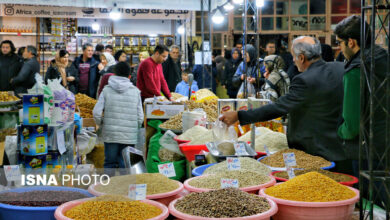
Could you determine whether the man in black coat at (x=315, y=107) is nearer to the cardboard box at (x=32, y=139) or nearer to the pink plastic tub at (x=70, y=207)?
the pink plastic tub at (x=70, y=207)

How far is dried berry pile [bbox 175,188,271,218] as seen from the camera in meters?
1.81

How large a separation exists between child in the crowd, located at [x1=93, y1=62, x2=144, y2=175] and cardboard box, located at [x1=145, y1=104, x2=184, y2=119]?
0.34 m

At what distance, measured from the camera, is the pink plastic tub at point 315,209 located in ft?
6.21

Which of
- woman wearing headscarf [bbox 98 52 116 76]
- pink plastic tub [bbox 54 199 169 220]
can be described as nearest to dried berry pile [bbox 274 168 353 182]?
pink plastic tub [bbox 54 199 169 220]

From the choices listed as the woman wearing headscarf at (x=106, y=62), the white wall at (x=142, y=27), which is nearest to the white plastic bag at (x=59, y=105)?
the woman wearing headscarf at (x=106, y=62)

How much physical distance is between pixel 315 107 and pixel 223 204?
1.39 metres

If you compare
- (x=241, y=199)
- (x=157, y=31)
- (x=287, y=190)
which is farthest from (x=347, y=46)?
(x=157, y=31)

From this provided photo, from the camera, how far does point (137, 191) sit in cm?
197

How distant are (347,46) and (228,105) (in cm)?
153

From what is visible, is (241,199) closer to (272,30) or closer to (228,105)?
(228,105)

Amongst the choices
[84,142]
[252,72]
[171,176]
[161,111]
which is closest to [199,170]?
[171,176]

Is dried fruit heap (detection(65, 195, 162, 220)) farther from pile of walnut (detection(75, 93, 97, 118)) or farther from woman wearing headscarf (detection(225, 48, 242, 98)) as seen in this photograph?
woman wearing headscarf (detection(225, 48, 242, 98))

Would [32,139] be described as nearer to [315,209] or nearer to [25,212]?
[25,212]

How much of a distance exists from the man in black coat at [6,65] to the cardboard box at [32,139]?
4.84m
